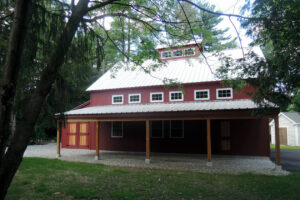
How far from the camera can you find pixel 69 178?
25.4 feet

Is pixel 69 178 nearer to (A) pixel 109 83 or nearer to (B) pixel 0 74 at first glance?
(B) pixel 0 74

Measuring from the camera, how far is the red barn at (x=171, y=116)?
11469 mm

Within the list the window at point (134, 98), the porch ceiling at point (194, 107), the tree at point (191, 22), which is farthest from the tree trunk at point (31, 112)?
the window at point (134, 98)

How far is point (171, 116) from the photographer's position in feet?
36.3

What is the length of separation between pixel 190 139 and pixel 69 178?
8.01m

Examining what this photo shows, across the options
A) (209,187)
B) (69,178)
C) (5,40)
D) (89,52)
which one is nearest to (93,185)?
(69,178)

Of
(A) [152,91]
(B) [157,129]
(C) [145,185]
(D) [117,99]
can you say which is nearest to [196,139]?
(B) [157,129]

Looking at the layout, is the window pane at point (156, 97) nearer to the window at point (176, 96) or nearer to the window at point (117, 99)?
the window at point (176, 96)

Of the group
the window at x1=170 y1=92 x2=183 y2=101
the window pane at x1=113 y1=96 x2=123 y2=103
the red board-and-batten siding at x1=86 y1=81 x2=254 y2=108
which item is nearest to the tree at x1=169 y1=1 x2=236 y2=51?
the red board-and-batten siding at x1=86 y1=81 x2=254 y2=108

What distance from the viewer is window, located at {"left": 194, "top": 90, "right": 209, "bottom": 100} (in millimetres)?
14526

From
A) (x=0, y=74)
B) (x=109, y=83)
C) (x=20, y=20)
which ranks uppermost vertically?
(x=109, y=83)

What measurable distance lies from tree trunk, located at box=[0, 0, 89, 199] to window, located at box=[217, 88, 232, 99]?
1143 cm

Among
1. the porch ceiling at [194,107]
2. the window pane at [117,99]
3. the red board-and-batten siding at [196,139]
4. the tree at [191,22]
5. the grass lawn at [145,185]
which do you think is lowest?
the grass lawn at [145,185]

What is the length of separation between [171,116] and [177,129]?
3.64 m
